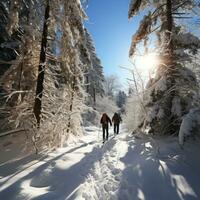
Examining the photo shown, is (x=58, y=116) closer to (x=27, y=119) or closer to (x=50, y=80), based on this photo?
(x=27, y=119)

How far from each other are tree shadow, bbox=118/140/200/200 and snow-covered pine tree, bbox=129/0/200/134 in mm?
2128

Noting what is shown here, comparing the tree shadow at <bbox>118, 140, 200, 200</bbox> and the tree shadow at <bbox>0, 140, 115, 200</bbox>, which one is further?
the tree shadow at <bbox>118, 140, 200, 200</bbox>

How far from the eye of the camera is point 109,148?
36.3 feet

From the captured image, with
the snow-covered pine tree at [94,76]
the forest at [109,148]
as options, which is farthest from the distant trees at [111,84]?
Answer: the forest at [109,148]

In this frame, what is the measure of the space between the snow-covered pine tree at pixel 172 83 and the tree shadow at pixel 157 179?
6.98 feet

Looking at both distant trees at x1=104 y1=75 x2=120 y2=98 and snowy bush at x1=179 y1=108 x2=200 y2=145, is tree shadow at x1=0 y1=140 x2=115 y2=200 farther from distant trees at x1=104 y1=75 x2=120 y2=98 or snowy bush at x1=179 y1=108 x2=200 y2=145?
distant trees at x1=104 y1=75 x2=120 y2=98

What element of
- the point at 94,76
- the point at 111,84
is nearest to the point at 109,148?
the point at 94,76

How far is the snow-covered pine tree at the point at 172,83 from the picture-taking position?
9.88 metres

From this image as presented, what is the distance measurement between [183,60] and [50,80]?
6.54m

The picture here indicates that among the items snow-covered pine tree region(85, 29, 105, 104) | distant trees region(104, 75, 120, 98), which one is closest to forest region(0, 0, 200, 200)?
snow-covered pine tree region(85, 29, 105, 104)

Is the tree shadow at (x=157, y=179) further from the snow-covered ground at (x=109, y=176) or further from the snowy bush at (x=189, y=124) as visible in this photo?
the snowy bush at (x=189, y=124)

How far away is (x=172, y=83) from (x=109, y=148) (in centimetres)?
408

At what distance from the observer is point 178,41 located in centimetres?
1049

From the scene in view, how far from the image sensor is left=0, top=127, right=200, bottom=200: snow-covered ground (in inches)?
211
